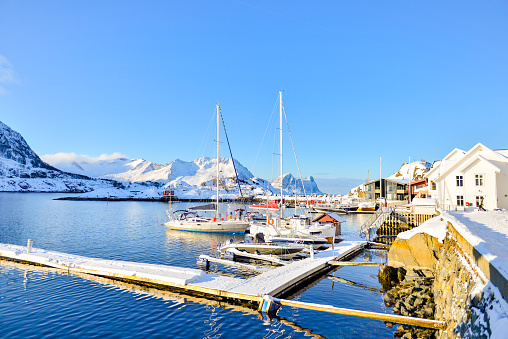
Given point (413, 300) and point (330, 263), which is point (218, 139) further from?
point (413, 300)

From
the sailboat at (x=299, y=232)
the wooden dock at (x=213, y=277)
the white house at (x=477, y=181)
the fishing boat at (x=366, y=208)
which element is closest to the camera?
the wooden dock at (x=213, y=277)

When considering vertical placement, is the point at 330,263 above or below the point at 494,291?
below

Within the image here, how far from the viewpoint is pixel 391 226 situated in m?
43.2

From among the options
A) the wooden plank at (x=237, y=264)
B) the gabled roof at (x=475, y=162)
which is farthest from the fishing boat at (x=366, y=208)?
the wooden plank at (x=237, y=264)

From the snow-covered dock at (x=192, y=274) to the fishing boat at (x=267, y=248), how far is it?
8.74 ft

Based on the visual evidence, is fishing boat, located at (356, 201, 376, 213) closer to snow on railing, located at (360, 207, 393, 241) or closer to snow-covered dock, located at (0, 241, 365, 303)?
snow on railing, located at (360, 207, 393, 241)

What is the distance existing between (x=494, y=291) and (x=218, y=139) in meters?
48.2

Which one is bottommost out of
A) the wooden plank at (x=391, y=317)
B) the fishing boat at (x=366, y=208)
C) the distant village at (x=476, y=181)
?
the wooden plank at (x=391, y=317)

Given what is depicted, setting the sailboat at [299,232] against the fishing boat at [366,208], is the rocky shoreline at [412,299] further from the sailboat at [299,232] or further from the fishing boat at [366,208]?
the fishing boat at [366,208]

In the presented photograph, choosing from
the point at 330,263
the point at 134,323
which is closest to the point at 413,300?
the point at 330,263

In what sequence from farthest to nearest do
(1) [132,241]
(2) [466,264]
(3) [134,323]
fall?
1. (1) [132,241]
2. (3) [134,323]
3. (2) [466,264]

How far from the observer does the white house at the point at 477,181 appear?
112ft

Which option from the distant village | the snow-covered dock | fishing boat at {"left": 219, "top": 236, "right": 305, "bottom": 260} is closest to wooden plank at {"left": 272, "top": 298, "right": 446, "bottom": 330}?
the snow-covered dock

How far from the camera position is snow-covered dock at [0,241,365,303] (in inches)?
699
